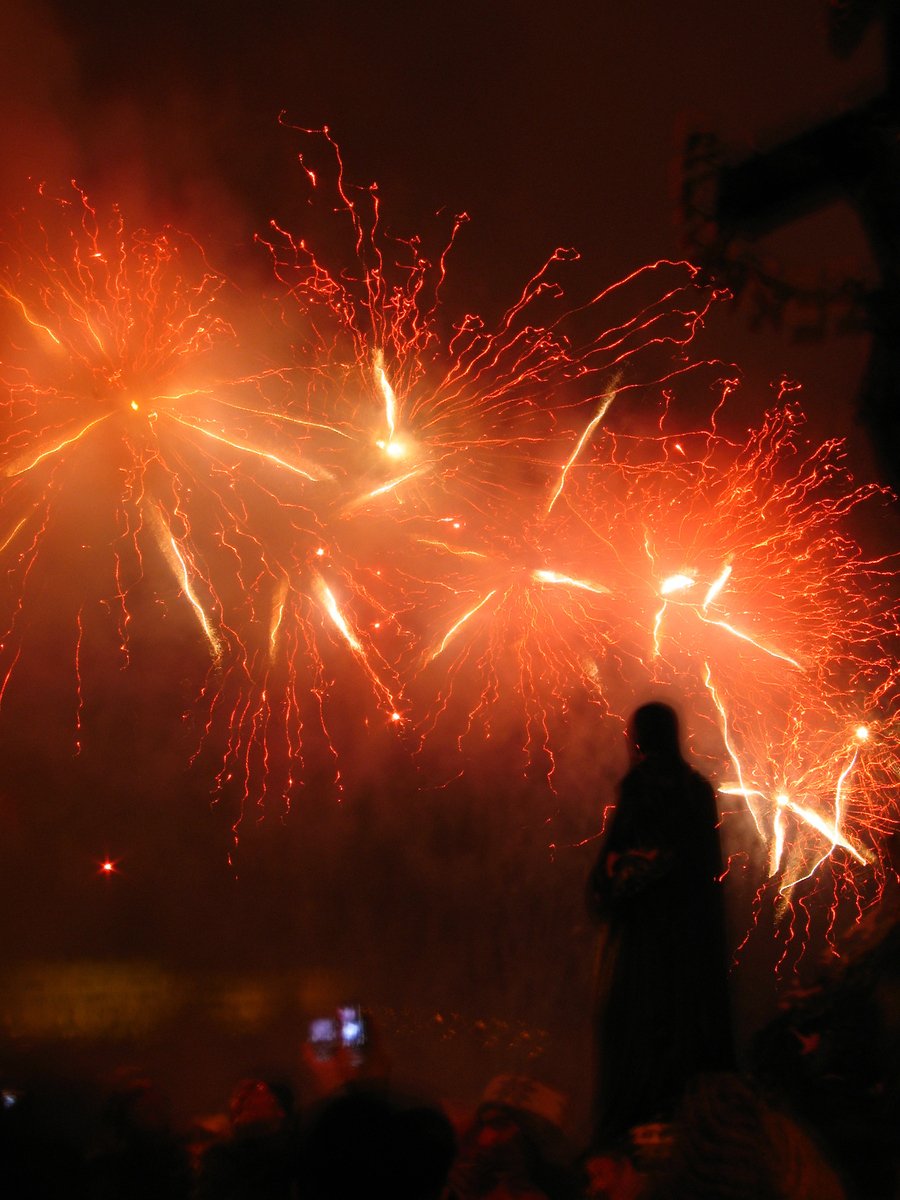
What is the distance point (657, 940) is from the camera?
378 centimetres

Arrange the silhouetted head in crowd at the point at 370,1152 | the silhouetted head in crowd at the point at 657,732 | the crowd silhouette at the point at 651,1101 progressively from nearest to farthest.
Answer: the silhouetted head in crowd at the point at 370,1152 → the crowd silhouette at the point at 651,1101 → the silhouetted head in crowd at the point at 657,732

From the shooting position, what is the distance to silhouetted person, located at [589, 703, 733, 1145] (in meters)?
3.62

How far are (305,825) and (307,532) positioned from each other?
9.60 ft

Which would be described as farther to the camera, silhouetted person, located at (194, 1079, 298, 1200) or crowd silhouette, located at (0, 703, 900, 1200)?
silhouetted person, located at (194, 1079, 298, 1200)

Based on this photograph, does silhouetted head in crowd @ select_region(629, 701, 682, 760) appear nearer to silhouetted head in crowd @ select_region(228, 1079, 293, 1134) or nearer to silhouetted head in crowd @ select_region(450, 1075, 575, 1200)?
silhouetted head in crowd @ select_region(450, 1075, 575, 1200)

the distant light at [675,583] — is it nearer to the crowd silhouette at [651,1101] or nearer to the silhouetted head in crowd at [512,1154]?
the crowd silhouette at [651,1101]

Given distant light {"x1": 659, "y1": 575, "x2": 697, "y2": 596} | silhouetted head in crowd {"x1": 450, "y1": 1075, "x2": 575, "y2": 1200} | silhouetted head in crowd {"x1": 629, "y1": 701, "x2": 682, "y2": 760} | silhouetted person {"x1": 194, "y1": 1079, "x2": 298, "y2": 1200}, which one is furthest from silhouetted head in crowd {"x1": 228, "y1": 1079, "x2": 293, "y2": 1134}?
distant light {"x1": 659, "y1": 575, "x2": 697, "y2": 596}

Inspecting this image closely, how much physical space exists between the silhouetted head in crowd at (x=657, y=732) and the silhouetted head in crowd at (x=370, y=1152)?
189cm

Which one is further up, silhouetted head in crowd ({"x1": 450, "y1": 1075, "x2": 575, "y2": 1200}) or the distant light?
the distant light

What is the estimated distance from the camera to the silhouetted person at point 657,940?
3621 millimetres

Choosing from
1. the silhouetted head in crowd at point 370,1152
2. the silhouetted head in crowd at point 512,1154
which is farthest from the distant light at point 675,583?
the silhouetted head in crowd at point 370,1152

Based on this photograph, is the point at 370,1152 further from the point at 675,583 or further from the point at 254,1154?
the point at 675,583

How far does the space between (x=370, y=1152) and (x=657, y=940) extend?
171cm

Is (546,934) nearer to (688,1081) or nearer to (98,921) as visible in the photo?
(98,921)
